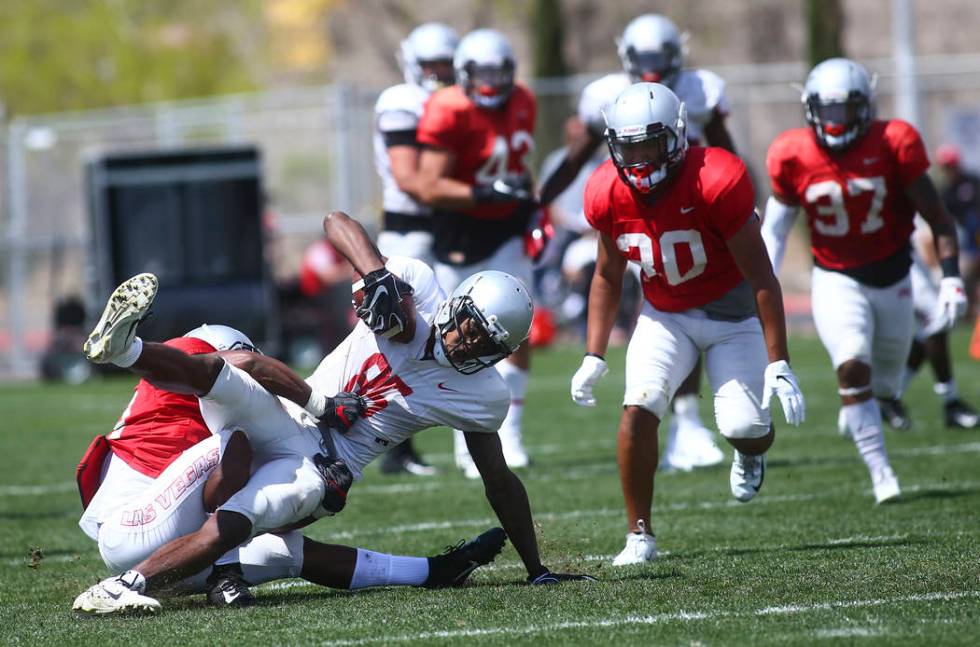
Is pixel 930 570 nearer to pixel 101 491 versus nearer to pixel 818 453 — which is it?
pixel 101 491

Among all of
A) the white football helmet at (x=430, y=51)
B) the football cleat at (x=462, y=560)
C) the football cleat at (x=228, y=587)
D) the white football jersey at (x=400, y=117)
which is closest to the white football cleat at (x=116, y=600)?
the football cleat at (x=228, y=587)

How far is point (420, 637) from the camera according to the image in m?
3.92

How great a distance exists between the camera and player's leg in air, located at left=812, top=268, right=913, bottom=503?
6336mm

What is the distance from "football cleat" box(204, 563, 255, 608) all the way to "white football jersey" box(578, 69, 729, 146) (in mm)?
3171

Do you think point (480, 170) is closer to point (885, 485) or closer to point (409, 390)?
point (885, 485)

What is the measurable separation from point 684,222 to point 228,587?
188 centimetres

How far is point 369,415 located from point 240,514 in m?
0.53

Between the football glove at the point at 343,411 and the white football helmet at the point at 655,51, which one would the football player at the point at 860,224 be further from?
the football glove at the point at 343,411

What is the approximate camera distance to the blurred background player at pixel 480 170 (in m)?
7.40

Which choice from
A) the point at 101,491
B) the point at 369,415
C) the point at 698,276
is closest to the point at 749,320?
the point at 698,276

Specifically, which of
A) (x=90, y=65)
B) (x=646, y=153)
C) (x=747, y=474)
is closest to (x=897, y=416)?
(x=747, y=474)

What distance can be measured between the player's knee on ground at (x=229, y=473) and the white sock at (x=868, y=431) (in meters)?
2.89

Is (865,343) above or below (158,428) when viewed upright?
below

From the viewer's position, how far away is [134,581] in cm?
433
